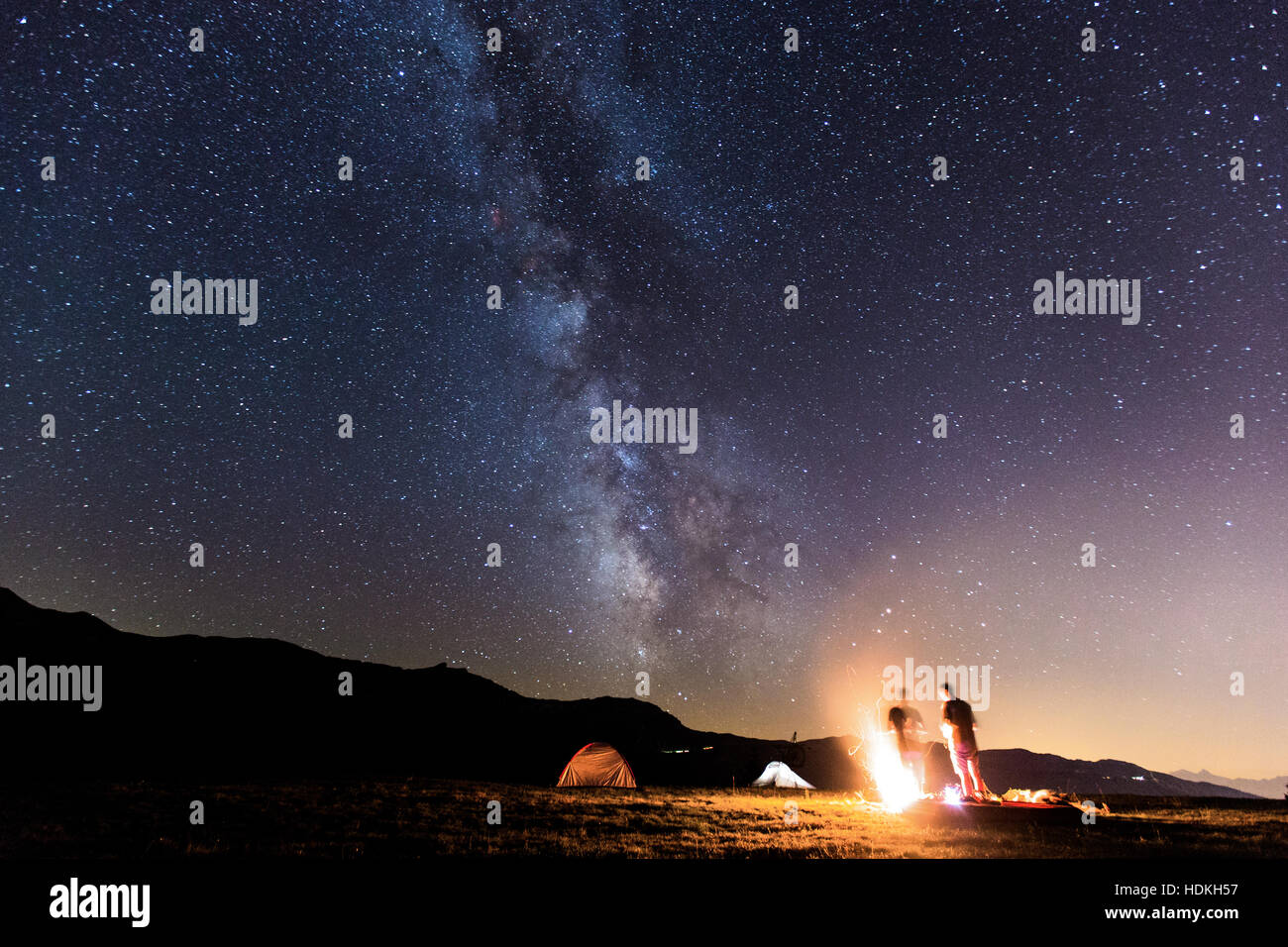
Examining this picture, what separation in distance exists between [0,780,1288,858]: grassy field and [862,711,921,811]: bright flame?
42.7 inches

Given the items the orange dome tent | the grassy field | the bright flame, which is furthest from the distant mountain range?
the grassy field

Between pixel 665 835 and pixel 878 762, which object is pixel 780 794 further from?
pixel 665 835

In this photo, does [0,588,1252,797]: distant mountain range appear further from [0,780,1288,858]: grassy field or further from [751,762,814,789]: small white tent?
[0,780,1288,858]: grassy field

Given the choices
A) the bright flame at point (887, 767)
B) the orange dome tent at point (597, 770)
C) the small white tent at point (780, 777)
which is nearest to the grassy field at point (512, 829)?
the bright flame at point (887, 767)

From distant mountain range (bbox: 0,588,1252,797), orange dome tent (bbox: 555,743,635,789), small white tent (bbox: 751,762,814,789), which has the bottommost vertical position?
distant mountain range (bbox: 0,588,1252,797)

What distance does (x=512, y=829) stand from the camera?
37.7 ft

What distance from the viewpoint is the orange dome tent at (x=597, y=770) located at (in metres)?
26.6

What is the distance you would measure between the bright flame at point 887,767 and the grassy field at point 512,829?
1084 mm

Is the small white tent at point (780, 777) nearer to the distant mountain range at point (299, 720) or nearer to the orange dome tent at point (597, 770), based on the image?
the distant mountain range at point (299, 720)

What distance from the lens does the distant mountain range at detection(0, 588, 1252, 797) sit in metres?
56.2

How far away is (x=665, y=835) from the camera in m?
11.2

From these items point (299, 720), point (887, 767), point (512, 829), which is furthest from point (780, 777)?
point (299, 720)
